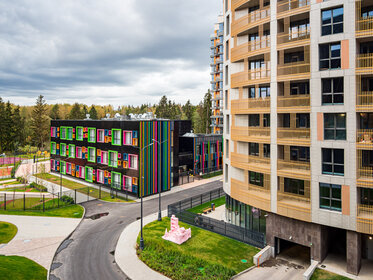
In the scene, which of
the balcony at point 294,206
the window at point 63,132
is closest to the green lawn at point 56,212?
the balcony at point 294,206

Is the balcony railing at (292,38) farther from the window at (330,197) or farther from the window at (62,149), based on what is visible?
the window at (62,149)

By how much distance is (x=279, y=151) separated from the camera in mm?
25312

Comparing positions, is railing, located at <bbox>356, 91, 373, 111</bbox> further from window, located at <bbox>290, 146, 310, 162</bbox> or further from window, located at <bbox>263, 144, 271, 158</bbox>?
window, located at <bbox>263, 144, 271, 158</bbox>

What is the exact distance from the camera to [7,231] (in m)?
29.5

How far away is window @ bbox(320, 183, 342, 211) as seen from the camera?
21609mm

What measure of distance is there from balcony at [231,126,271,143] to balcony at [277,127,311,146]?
1313 millimetres

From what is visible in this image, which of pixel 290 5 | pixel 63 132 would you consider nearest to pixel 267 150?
pixel 290 5

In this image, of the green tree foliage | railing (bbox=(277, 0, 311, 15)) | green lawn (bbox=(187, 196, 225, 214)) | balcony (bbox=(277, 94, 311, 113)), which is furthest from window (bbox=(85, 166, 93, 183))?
the green tree foliage

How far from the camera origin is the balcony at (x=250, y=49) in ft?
85.6

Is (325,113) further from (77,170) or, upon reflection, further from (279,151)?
(77,170)

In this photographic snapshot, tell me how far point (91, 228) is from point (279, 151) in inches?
919

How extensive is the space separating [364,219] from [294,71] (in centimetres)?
1366

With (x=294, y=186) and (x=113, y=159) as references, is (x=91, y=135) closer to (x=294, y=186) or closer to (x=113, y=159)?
(x=113, y=159)

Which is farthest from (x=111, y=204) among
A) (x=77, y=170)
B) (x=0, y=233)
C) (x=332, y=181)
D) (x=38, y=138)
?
(x=38, y=138)
